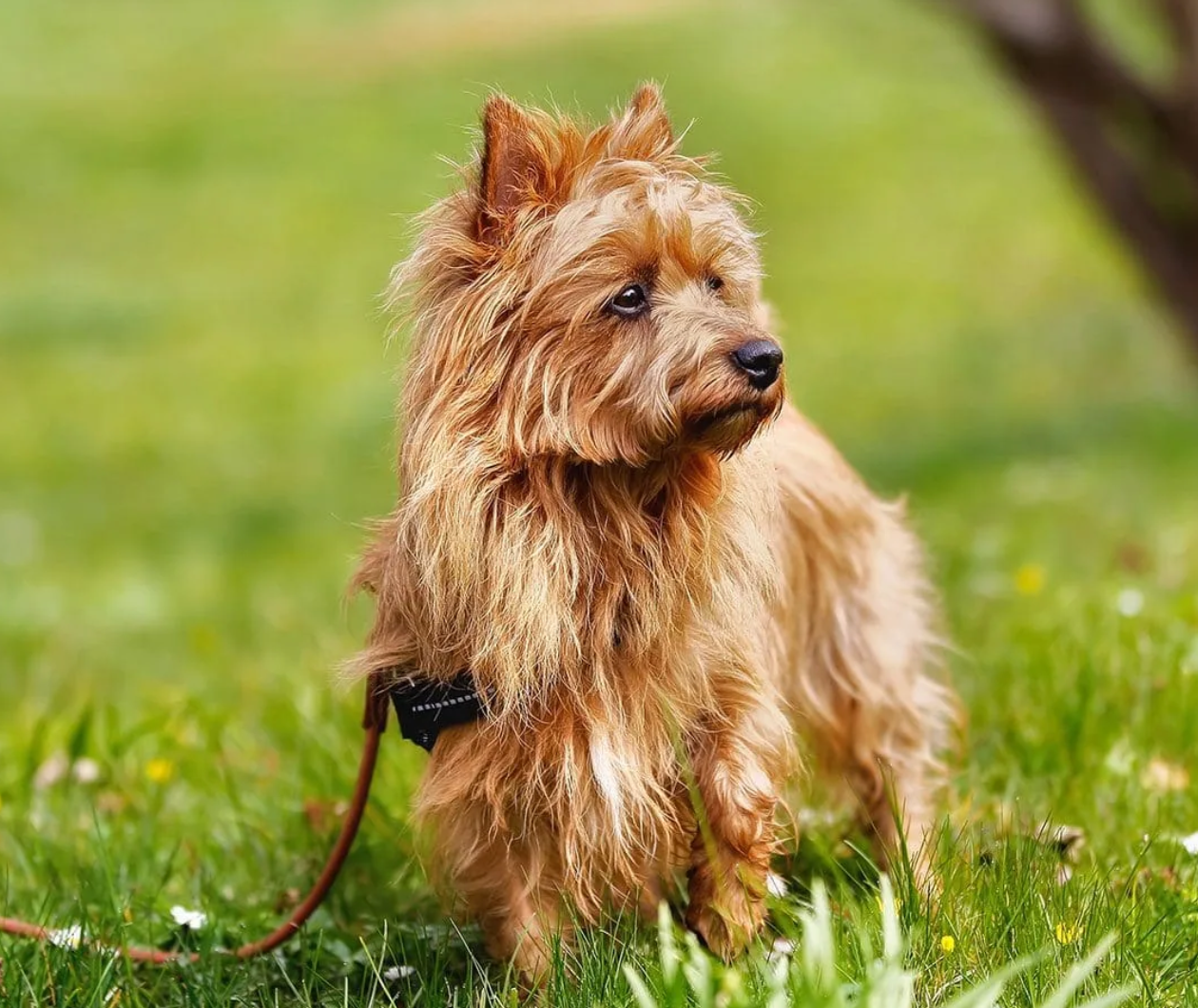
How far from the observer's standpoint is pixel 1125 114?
9.98 metres

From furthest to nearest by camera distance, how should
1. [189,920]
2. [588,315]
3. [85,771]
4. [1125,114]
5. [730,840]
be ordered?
[1125,114]
[85,771]
[189,920]
[730,840]
[588,315]

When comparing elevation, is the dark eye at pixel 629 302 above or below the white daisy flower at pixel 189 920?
above

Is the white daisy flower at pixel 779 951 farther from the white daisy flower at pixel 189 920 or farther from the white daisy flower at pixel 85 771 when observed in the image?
the white daisy flower at pixel 85 771

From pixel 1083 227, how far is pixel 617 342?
15.3 metres

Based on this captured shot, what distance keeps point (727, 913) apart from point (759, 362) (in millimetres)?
1032

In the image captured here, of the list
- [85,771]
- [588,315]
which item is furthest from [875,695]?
[85,771]

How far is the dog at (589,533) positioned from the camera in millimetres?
2990

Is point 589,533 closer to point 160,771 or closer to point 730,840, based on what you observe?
point 730,840

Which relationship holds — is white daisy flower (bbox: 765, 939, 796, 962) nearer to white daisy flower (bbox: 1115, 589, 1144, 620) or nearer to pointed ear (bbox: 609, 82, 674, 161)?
pointed ear (bbox: 609, 82, 674, 161)

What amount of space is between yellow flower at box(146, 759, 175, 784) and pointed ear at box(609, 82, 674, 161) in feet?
8.01

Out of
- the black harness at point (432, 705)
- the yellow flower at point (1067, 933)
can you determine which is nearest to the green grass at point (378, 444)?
the yellow flower at point (1067, 933)

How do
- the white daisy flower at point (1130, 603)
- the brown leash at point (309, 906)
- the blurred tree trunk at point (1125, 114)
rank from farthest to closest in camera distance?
the blurred tree trunk at point (1125, 114) → the white daisy flower at point (1130, 603) → the brown leash at point (309, 906)

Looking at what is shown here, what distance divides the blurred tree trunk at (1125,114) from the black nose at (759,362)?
7.14 metres

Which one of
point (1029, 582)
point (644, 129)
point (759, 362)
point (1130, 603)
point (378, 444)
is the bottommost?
point (378, 444)
